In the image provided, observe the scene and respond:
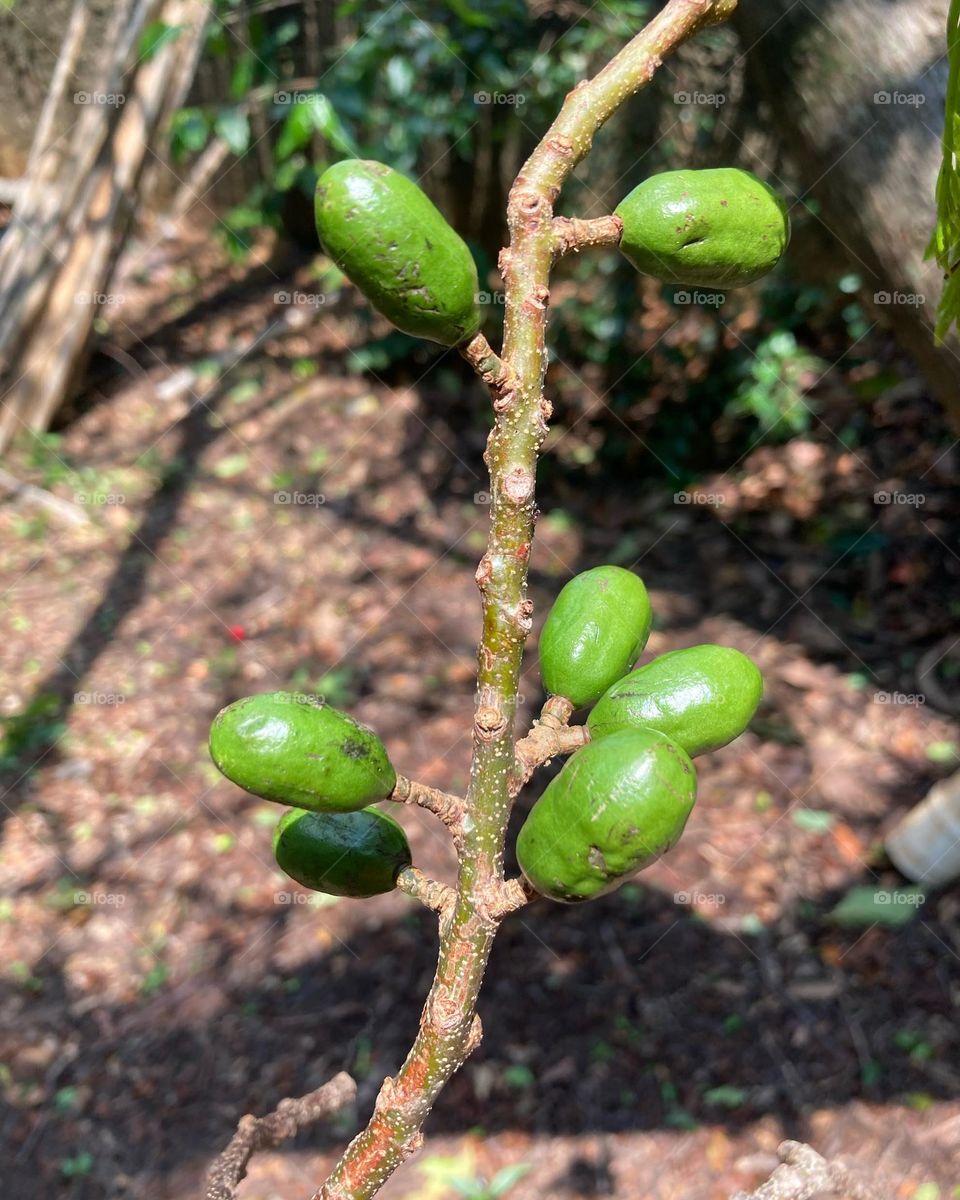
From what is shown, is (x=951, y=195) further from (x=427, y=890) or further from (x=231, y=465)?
(x=231, y=465)

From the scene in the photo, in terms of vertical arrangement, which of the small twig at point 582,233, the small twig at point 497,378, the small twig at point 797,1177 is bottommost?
the small twig at point 797,1177

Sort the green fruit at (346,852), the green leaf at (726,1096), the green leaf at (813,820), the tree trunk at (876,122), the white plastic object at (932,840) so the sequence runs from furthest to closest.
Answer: the green leaf at (813,820) < the white plastic object at (932,840) < the green leaf at (726,1096) < the tree trunk at (876,122) < the green fruit at (346,852)

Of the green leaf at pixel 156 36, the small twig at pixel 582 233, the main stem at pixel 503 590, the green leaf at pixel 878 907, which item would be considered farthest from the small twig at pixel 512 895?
the green leaf at pixel 156 36

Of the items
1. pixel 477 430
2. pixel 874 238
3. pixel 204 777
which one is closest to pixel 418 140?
pixel 477 430

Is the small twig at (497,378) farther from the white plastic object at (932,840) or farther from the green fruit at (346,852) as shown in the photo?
the white plastic object at (932,840)

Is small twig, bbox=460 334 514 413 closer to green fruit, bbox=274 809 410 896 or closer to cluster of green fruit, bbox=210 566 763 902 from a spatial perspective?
cluster of green fruit, bbox=210 566 763 902

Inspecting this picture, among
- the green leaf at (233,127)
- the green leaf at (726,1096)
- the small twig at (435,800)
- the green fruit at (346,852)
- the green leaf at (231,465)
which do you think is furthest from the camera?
the green leaf at (231,465)

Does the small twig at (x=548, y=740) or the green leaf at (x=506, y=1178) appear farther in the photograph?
the green leaf at (x=506, y=1178)

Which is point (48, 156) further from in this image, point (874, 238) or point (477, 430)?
point (874, 238)
